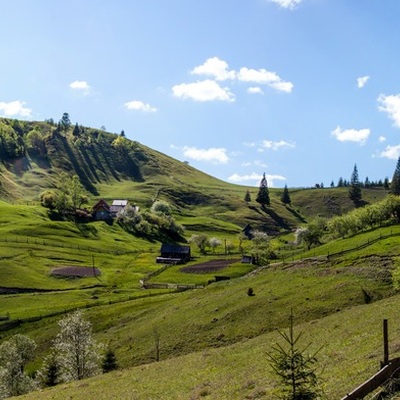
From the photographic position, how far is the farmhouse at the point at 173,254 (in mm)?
161125

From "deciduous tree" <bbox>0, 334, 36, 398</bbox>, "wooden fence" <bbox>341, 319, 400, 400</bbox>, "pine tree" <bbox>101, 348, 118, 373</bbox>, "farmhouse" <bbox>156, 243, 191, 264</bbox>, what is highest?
"wooden fence" <bbox>341, 319, 400, 400</bbox>

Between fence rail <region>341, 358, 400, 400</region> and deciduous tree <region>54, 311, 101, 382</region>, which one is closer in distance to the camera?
fence rail <region>341, 358, 400, 400</region>

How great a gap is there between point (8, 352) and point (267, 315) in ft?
123

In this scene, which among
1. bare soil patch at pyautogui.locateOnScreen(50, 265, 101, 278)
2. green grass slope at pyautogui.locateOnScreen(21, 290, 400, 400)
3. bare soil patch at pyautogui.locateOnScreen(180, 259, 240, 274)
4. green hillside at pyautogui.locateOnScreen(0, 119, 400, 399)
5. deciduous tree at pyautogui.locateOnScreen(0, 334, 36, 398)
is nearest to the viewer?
green grass slope at pyautogui.locateOnScreen(21, 290, 400, 400)

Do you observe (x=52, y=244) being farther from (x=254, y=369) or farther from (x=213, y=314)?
(x=254, y=369)

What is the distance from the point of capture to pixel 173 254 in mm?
164375

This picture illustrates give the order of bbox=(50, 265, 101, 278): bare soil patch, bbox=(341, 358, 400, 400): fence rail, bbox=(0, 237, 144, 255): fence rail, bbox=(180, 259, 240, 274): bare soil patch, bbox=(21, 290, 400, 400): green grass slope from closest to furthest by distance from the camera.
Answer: bbox=(341, 358, 400, 400): fence rail < bbox=(21, 290, 400, 400): green grass slope < bbox=(50, 265, 101, 278): bare soil patch < bbox=(180, 259, 240, 274): bare soil patch < bbox=(0, 237, 144, 255): fence rail

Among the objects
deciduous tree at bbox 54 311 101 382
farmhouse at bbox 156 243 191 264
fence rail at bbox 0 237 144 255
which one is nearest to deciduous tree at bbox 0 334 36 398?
deciduous tree at bbox 54 311 101 382

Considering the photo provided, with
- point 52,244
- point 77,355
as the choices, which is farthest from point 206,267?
point 77,355

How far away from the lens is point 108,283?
126938 mm

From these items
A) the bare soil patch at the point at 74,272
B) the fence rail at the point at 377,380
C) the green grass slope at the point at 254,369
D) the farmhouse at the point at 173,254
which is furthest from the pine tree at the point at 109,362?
the farmhouse at the point at 173,254

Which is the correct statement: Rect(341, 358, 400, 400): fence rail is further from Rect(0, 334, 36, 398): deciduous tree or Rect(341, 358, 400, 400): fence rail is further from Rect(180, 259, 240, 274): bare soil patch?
Rect(180, 259, 240, 274): bare soil patch

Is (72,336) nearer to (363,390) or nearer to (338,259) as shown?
(338,259)

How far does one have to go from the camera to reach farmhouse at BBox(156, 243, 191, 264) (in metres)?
161
